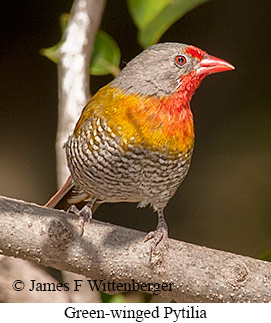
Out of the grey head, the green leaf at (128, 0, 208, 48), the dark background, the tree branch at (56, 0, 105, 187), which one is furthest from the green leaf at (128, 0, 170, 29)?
the dark background

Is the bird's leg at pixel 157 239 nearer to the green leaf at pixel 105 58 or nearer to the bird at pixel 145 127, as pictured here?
the bird at pixel 145 127

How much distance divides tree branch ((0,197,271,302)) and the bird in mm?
85

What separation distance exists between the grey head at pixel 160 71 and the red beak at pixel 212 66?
0.02 meters

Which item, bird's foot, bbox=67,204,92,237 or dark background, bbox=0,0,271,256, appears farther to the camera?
dark background, bbox=0,0,271,256

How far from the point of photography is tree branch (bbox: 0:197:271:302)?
2068 mm

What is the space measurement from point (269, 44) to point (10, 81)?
136cm

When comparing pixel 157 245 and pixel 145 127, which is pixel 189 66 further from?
pixel 157 245

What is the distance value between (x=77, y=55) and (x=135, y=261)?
0.79 meters

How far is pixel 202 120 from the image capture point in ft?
12.2

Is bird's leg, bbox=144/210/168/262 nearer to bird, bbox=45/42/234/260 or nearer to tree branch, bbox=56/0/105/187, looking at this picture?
bird, bbox=45/42/234/260

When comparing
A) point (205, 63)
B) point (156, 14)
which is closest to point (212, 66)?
point (205, 63)

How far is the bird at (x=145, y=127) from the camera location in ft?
7.39
